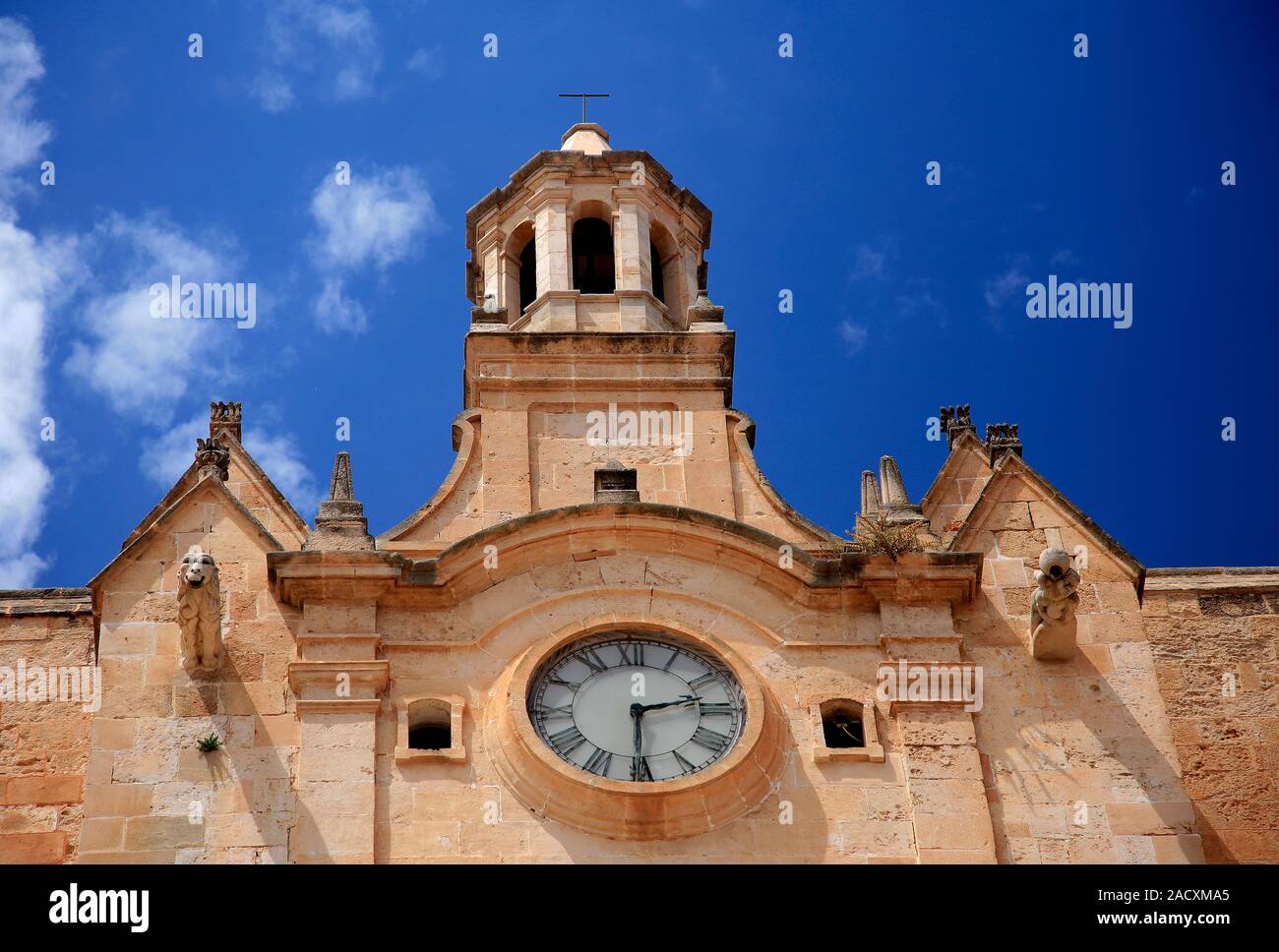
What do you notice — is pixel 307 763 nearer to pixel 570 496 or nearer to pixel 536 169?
pixel 570 496

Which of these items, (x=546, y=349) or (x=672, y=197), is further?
(x=672, y=197)

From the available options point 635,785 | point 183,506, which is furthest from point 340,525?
point 635,785

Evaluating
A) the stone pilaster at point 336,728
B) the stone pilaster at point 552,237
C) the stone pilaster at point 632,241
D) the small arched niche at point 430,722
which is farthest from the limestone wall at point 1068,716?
the stone pilaster at point 552,237

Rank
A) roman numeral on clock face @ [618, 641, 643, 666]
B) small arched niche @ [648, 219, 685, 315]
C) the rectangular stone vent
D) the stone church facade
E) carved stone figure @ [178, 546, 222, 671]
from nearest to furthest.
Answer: the stone church facade
carved stone figure @ [178, 546, 222, 671]
roman numeral on clock face @ [618, 641, 643, 666]
the rectangular stone vent
small arched niche @ [648, 219, 685, 315]

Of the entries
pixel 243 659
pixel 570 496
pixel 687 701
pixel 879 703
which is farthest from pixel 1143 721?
pixel 243 659

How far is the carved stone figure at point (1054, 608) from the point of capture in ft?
87.7

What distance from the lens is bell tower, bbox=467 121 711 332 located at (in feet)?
110

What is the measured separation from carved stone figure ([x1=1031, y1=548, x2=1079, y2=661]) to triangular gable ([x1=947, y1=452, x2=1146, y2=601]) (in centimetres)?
115

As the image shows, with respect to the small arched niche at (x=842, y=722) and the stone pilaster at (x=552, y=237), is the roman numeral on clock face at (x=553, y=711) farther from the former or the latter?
the stone pilaster at (x=552, y=237)

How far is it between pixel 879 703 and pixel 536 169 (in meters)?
11.1

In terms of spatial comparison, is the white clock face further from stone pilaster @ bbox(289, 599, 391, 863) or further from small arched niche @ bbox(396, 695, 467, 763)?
stone pilaster @ bbox(289, 599, 391, 863)

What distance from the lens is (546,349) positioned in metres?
31.2

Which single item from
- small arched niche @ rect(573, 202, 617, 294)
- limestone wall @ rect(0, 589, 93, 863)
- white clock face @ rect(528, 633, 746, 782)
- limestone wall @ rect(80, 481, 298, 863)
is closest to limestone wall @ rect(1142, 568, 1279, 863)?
white clock face @ rect(528, 633, 746, 782)
